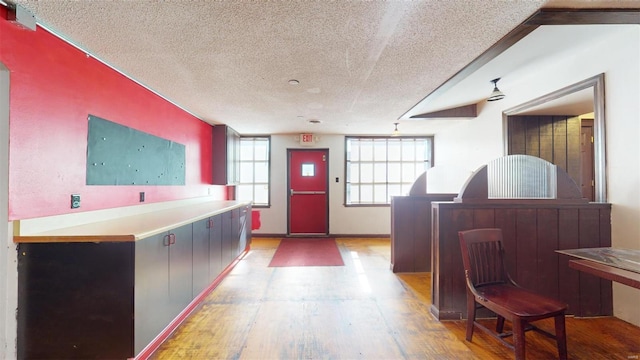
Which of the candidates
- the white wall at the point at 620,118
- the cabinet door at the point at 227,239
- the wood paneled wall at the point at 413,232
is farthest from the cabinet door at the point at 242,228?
the white wall at the point at 620,118

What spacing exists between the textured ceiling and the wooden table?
5.13 feet

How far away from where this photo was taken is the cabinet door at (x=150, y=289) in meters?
1.73

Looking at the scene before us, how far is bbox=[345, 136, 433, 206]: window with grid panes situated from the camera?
19.6 feet

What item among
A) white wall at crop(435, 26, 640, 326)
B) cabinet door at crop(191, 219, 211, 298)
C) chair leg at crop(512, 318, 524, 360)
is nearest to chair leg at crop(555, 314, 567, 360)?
chair leg at crop(512, 318, 524, 360)

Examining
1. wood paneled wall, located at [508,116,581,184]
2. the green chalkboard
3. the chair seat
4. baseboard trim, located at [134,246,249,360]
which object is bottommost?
baseboard trim, located at [134,246,249,360]

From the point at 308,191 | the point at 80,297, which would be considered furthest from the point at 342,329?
the point at 308,191

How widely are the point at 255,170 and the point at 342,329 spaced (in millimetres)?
4330

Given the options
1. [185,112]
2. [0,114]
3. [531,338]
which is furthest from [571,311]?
[185,112]

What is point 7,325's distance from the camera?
161 cm

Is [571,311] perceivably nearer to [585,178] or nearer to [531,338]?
[531,338]

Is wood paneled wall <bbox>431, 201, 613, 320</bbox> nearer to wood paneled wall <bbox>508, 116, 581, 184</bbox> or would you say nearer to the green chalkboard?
wood paneled wall <bbox>508, 116, 581, 184</bbox>

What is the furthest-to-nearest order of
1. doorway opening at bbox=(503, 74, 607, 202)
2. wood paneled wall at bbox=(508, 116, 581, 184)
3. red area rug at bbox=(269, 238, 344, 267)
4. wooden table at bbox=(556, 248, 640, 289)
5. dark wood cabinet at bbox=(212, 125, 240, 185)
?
dark wood cabinet at bbox=(212, 125, 240, 185) → red area rug at bbox=(269, 238, 344, 267) → wood paneled wall at bbox=(508, 116, 581, 184) → doorway opening at bbox=(503, 74, 607, 202) → wooden table at bbox=(556, 248, 640, 289)

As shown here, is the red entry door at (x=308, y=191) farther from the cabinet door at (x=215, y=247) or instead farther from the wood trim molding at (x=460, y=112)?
the cabinet door at (x=215, y=247)

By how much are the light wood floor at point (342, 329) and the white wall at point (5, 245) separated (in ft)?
Answer: 2.88
